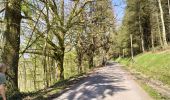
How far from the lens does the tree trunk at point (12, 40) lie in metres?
17.0

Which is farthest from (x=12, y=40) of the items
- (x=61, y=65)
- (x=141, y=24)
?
(x=141, y=24)

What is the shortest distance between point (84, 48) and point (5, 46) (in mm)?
32202

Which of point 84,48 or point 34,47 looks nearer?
point 34,47

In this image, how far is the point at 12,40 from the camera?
17.2 metres

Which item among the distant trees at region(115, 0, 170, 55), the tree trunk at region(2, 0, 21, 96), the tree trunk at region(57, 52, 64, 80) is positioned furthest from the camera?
the distant trees at region(115, 0, 170, 55)

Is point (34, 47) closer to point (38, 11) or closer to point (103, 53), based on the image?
point (38, 11)

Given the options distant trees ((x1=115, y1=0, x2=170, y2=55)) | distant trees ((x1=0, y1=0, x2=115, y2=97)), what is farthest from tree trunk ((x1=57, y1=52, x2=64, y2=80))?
distant trees ((x1=115, y1=0, x2=170, y2=55))

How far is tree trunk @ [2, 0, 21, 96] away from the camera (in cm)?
1697

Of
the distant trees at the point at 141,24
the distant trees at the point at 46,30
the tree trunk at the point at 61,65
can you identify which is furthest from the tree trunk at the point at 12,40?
the distant trees at the point at 141,24

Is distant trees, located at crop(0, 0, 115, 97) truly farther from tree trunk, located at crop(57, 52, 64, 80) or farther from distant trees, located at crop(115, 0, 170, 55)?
distant trees, located at crop(115, 0, 170, 55)

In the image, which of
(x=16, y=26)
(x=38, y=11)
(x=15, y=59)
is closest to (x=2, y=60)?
(x=15, y=59)

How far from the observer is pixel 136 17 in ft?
252

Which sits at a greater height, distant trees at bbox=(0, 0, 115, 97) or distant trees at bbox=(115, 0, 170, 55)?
distant trees at bbox=(115, 0, 170, 55)

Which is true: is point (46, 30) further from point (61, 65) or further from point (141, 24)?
point (141, 24)
